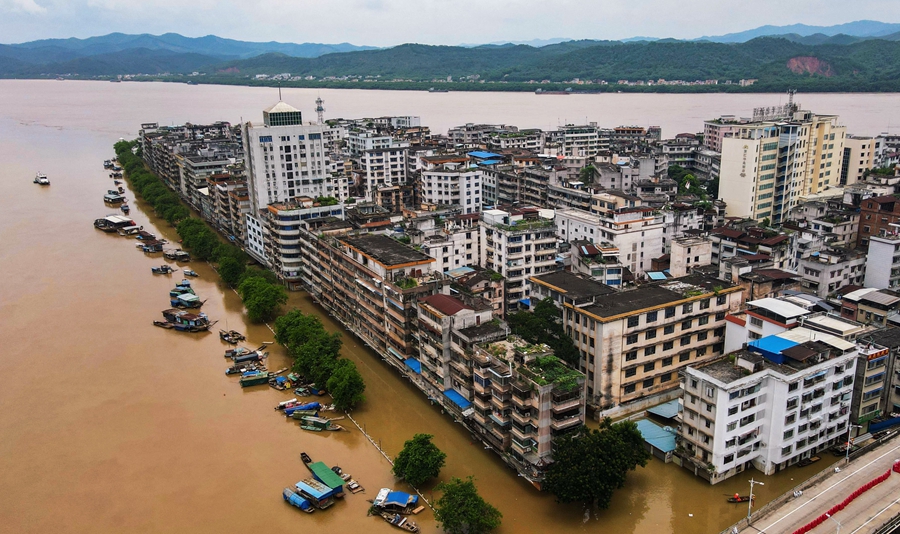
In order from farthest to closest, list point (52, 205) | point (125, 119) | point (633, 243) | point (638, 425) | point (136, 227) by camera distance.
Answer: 1. point (125, 119)
2. point (52, 205)
3. point (136, 227)
4. point (633, 243)
5. point (638, 425)

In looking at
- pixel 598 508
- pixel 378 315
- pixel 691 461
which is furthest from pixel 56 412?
pixel 691 461

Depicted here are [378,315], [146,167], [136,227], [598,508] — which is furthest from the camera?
[146,167]

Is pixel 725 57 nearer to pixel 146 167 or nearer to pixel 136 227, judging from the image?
pixel 146 167

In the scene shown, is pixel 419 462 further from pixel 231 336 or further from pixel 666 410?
pixel 231 336

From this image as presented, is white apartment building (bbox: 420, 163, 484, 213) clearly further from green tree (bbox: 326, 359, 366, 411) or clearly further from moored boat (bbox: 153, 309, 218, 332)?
green tree (bbox: 326, 359, 366, 411)

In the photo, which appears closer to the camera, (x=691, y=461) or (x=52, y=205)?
(x=691, y=461)

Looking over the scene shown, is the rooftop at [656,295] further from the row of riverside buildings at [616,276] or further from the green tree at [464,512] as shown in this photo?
the green tree at [464,512]

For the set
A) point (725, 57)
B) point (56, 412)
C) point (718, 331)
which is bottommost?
point (56, 412)
